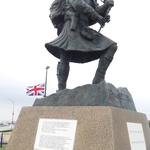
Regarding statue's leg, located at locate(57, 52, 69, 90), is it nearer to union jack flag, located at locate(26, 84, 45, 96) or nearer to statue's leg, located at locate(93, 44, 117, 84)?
statue's leg, located at locate(93, 44, 117, 84)

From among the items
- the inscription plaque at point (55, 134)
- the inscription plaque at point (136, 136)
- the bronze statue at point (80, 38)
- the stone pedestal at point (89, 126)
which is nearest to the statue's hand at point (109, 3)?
the bronze statue at point (80, 38)

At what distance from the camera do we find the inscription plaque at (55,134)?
4367 mm

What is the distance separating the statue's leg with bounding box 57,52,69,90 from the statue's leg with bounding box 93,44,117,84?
525 mm

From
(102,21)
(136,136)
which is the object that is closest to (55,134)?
(136,136)

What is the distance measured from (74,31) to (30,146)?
6.52 ft

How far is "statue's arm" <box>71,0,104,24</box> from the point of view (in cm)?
532

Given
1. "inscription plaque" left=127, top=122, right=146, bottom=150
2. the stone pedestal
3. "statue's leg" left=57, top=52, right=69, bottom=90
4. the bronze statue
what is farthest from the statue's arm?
"inscription plaque" left=127, top=122, right=146, bottom=150

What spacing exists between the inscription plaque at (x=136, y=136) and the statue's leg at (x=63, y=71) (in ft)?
4.45

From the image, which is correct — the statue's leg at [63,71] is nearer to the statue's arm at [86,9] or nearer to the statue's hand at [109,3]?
the statue's arm at [86,9]

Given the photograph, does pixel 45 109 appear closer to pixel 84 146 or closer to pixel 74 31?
pixel 84 146

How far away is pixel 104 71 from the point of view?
17.1ft

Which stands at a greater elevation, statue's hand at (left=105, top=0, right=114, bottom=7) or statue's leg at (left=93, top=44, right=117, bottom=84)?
statue's hand at (left=105, top=0, right=114, bottom=7)

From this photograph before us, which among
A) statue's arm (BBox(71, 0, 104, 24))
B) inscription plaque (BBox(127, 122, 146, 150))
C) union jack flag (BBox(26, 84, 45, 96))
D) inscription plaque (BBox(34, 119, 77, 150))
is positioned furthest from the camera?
union jack flag (BBox(26, 84, 45, 96))

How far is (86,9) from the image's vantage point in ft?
17.5
